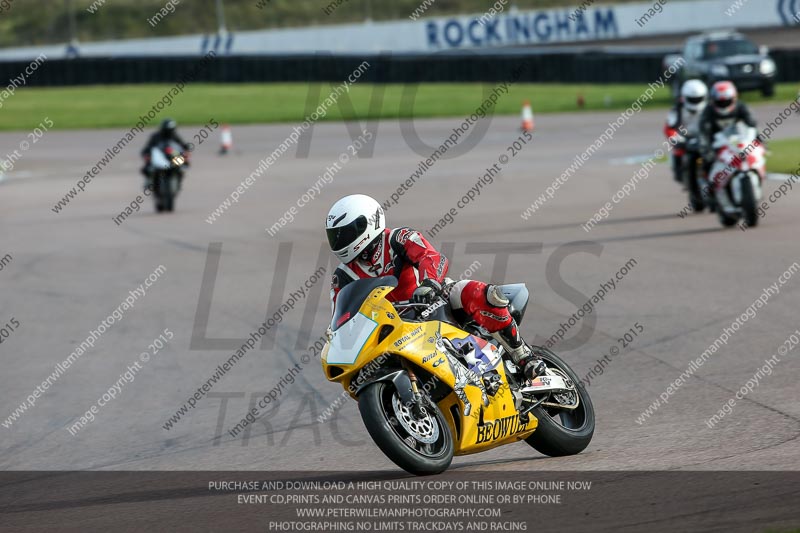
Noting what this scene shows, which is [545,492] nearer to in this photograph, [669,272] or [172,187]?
[669,272]

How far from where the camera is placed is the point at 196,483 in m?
6.82

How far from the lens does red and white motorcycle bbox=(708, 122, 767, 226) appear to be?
15523 millimetres

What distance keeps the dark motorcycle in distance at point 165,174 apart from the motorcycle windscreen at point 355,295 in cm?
1663

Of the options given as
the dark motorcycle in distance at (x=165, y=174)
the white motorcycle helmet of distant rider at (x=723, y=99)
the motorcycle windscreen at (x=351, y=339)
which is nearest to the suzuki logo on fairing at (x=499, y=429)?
the motorcycle windscreen at (x=351, y=339)

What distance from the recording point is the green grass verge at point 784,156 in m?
22.0

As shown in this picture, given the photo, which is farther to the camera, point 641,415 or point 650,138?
point 650,138

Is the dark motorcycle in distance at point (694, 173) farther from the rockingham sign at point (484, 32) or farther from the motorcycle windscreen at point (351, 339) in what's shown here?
the rockingham sign at point (484, 32)

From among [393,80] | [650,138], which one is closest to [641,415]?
[650,138]

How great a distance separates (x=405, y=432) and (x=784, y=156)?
19.6 meters

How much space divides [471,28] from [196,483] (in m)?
47.6

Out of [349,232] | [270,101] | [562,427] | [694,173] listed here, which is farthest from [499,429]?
[270,101]

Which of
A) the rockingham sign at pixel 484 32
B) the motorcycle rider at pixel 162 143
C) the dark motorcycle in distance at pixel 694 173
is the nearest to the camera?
the dark motorcycle in distance at pixel 694 173

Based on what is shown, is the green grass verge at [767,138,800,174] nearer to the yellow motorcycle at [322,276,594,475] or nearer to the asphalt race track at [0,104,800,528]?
the asphalt race track at [0,104,800,528]

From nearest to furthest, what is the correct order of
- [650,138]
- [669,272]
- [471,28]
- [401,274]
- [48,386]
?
[401,274]
[48,386]
[669,272]
[650,138]
[471,28]
